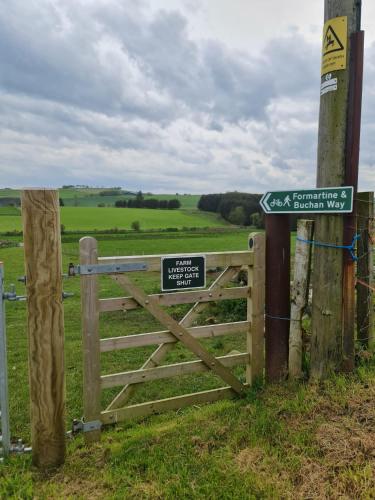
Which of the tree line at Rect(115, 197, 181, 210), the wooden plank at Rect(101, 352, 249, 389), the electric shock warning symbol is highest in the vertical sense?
the electric shock warning symbol

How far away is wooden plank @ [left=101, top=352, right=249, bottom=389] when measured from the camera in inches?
171

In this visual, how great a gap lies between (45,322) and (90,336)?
0.61m

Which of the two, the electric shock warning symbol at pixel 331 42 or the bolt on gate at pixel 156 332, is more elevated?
the electric shock warning symbol at pixel 331 42

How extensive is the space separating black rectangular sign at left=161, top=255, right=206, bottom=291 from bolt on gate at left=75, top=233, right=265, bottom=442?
7cm

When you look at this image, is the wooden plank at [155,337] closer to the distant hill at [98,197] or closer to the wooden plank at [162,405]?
the wooden plank at [162,405]

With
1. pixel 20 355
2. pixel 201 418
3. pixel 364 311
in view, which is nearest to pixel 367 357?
pixel 364 311

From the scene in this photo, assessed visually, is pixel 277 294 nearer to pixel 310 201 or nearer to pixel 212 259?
pixel 212 259

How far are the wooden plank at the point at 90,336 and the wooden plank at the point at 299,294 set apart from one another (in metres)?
2.37

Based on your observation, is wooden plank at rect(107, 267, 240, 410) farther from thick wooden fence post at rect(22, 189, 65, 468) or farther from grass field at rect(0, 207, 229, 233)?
grass field at rect(0, 207, 229, 233)

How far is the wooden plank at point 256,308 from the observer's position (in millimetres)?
5012

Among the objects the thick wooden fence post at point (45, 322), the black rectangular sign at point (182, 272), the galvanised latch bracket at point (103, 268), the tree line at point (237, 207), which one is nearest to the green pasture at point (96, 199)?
the tree line at point (237, 207)

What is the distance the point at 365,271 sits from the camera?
525 cm

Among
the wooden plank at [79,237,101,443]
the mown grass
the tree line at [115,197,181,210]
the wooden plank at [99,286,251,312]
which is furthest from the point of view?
the tree line at [115,197,181,210]

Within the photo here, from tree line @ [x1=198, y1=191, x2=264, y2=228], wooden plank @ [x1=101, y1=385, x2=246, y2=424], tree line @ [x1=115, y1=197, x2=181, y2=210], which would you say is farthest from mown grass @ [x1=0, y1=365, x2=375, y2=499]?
tree line @ [x1=115, y1=197, x2=181, y2=210]
